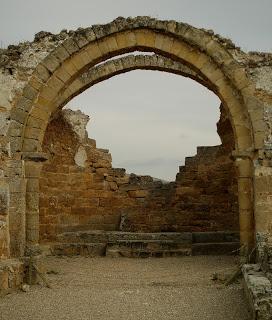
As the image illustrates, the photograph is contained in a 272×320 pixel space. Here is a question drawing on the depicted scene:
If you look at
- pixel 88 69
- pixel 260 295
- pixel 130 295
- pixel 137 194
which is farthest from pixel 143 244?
pixel 260 295

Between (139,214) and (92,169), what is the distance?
1754 mm

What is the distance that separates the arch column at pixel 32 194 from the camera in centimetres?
713

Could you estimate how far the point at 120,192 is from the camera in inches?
496

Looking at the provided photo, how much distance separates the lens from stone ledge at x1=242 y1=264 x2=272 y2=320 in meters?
4.14

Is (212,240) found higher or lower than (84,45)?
lower

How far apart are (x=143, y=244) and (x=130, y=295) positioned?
4187 mm

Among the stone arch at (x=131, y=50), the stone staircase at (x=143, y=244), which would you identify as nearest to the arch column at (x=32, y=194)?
the stone arch at (x=131, y=50)

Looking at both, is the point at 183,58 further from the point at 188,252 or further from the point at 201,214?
the point at 201,214

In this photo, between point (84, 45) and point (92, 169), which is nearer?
point (84, 45)

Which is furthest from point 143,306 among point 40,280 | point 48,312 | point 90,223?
point 90,223

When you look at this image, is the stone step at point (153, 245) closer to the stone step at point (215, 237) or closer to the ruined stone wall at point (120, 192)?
the stone step at point (215, 237)

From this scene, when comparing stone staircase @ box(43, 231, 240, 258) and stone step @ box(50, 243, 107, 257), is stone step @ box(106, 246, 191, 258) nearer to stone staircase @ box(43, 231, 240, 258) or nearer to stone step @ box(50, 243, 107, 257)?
stone staircase @ box(43, 231, 240, 258)

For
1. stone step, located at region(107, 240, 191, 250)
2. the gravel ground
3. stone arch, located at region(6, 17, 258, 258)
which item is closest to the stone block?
stone step, located at region(107, 240, 191, 250)

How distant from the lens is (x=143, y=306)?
5.56m
